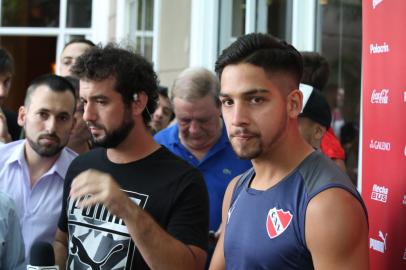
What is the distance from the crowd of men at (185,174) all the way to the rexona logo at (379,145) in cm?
25

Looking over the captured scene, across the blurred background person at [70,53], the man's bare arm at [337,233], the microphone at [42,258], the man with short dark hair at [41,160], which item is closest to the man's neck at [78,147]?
the man with short dark hair at [41,160]

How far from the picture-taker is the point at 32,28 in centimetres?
1332

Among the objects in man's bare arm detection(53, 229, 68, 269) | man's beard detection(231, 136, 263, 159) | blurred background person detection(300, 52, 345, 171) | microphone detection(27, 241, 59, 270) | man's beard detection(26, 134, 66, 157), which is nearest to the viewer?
man's beard detection(231, 136, 263, 159)

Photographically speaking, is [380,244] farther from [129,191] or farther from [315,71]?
[315,71]

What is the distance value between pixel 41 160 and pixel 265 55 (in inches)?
74.2

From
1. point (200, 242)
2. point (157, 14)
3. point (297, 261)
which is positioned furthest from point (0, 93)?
point (157, 14)

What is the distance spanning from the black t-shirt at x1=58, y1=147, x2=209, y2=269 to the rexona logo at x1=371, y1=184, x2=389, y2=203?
0.77 meters

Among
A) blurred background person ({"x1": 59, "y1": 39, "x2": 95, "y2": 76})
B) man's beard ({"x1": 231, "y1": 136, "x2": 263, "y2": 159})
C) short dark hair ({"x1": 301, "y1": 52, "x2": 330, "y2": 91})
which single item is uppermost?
blurred background person ({"x1": 59, "y1": 39, "x2": 95, "y2": 76})

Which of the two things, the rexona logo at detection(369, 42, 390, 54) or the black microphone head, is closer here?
the black microphone head

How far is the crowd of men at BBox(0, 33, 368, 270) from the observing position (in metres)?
2.67

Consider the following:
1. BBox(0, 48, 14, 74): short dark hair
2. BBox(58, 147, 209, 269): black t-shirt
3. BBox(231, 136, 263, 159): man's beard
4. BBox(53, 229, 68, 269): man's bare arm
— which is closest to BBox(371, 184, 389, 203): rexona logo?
BBox(58, 147, 209, 269): black t-shirt

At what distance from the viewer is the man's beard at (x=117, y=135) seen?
140 inches

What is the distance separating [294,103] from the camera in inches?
115

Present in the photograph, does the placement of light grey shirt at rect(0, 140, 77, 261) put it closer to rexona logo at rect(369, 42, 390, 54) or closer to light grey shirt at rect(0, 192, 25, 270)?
light grey shirt at rect(0, 192, 25, 270)
